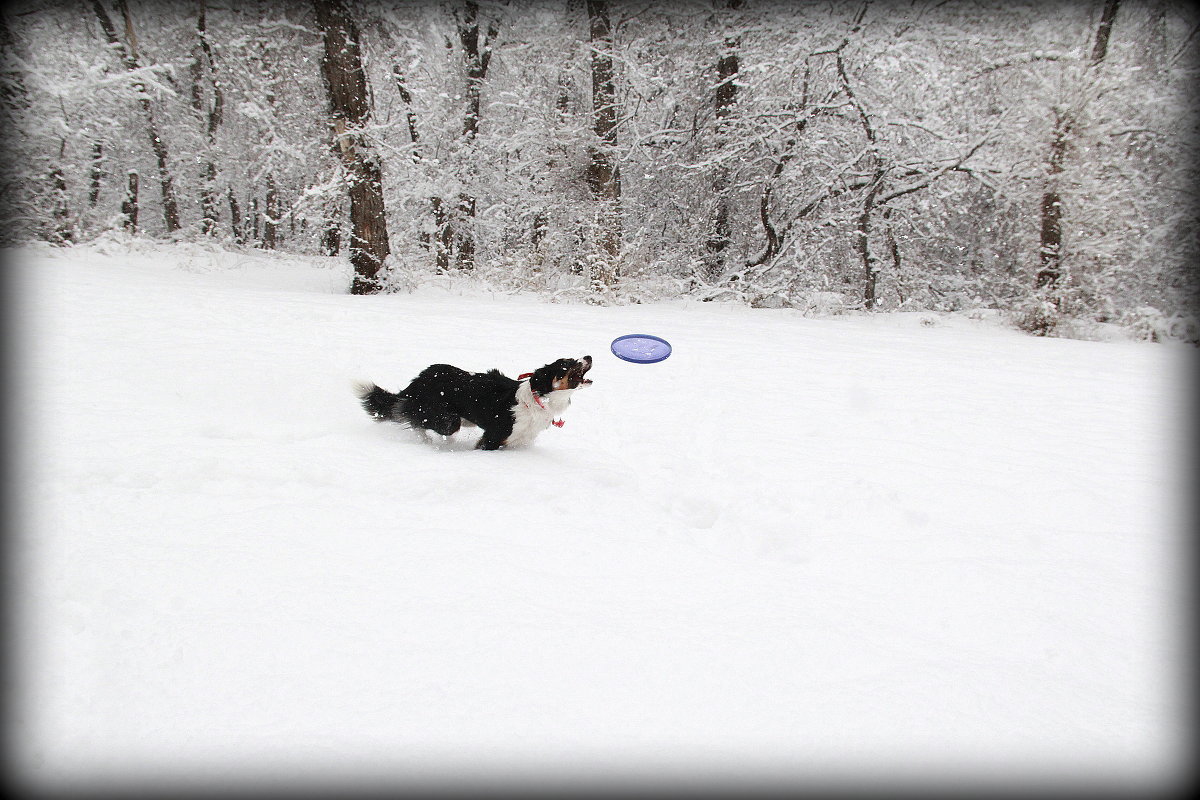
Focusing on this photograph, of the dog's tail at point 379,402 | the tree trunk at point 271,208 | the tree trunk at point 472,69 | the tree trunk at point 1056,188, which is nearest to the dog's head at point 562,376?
the dog's tail at point 379,402

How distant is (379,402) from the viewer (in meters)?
4.05

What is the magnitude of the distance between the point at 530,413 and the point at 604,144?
8.76m

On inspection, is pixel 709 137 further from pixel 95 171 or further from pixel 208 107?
pixel 95 171

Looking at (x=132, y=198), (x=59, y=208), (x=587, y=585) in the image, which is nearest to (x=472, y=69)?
(x=59, y=208)

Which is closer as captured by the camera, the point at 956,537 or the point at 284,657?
the point at 284,657

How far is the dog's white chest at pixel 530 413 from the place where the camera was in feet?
12.9

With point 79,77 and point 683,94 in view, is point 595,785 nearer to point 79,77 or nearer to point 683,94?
point 683,94

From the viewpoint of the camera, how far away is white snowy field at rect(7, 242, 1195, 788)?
5.00 feet

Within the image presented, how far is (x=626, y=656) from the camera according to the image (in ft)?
6.08

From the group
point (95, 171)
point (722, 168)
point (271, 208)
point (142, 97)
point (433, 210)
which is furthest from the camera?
point (271, 208)

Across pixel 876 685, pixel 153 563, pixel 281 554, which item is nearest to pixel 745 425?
pixel 876 685

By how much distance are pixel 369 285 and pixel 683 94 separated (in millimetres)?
6704

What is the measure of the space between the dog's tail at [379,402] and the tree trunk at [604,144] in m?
6.50

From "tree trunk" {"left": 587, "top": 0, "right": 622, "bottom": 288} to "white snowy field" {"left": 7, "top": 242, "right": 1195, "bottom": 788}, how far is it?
253 inches
